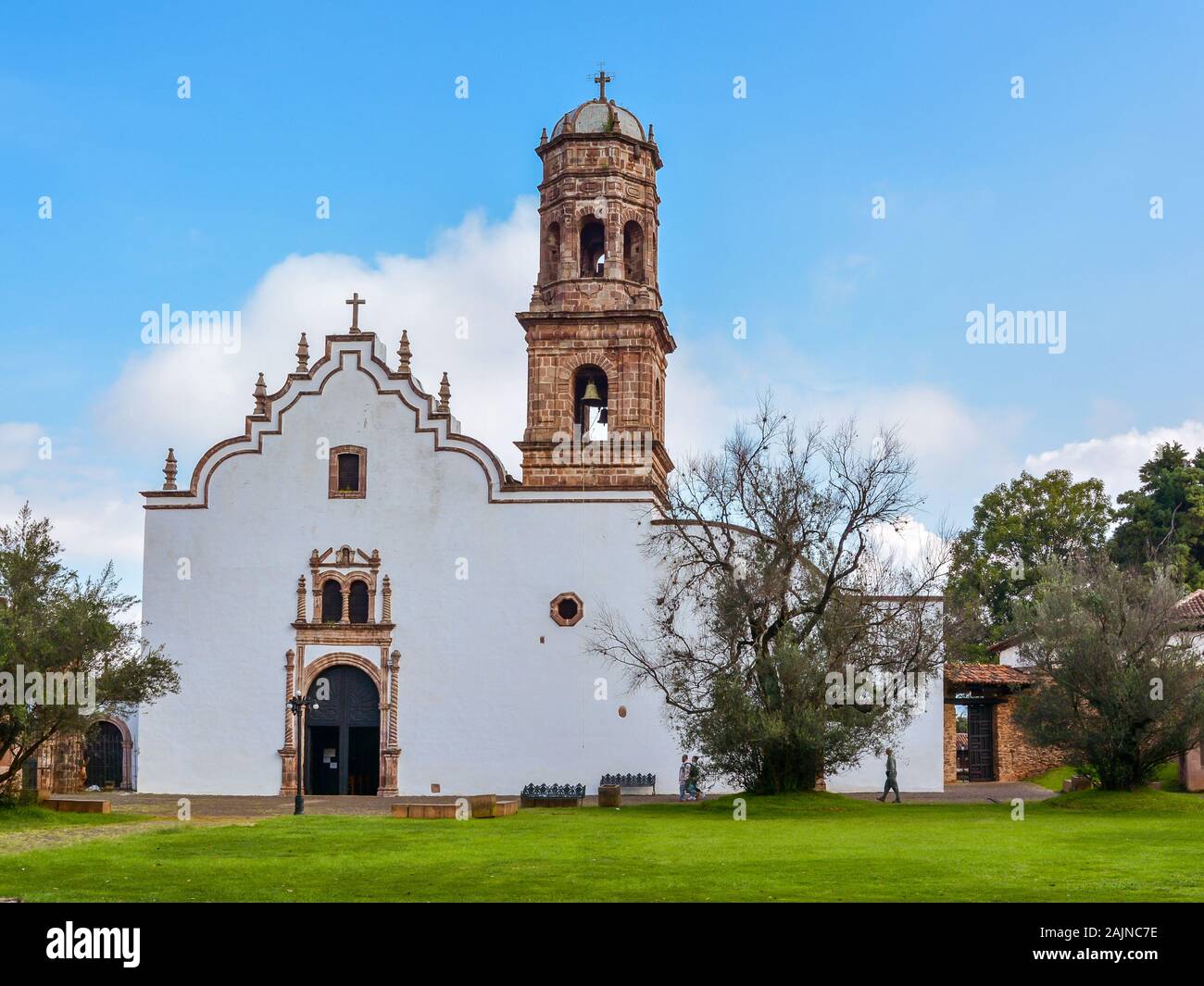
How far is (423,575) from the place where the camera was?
122 ft

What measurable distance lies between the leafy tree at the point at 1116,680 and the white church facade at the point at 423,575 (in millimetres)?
7686

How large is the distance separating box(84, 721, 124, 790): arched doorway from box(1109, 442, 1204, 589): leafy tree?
35.5 metres

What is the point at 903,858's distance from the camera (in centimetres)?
1788

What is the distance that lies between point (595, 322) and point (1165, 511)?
92.0 feet

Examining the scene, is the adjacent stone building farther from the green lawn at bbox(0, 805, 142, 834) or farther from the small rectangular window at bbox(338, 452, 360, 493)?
the green lawn at bbox(0, 805, 142, 834)

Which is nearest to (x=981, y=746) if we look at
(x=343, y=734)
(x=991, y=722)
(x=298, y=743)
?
(x=991, y=722)

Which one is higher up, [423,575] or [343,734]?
[423,575]

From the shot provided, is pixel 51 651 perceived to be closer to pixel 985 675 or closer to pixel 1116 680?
pixel 1116 680

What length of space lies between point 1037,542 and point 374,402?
28.2 m

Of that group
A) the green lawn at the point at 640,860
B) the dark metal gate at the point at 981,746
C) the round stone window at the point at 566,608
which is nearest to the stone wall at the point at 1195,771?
the dark metal gate at the point at 981,746

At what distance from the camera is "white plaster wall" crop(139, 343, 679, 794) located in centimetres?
3628

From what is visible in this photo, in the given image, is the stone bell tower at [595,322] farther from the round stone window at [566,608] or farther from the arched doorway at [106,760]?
the arched doorway at [106,760]

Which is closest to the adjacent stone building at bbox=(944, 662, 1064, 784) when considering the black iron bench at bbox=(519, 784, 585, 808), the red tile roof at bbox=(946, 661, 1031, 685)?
the red tile roof at bbox=(946, 661, 1031, 685)
